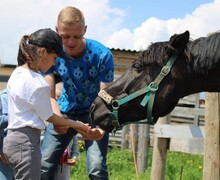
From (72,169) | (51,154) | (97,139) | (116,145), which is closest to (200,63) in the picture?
(97,139)

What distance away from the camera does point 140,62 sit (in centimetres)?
329

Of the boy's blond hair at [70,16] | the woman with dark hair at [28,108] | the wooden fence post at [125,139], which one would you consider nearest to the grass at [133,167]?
the wooden fence post at [125,139]

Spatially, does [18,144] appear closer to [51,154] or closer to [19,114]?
[19,114]

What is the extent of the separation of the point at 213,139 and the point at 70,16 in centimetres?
151

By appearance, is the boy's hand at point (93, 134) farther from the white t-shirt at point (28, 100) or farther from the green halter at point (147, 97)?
the white t-shirt at point (28, 100)

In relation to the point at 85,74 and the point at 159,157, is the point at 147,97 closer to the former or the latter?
the point at 85,74

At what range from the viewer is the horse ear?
3.12m

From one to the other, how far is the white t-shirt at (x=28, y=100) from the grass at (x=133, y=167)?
10.2 ft

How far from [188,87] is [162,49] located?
0.98 ft

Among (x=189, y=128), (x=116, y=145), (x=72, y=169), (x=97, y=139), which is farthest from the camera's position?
(x=116, y=145)

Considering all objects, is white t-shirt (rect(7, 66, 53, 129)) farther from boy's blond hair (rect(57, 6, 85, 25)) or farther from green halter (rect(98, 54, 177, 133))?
boy's blond hair (rect(57, 6, 85, 25))

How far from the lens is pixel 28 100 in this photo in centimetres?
315

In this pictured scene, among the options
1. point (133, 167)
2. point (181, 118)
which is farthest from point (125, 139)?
point (181, 118)

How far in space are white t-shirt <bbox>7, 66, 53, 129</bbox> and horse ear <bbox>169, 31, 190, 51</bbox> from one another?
0.85 metres
